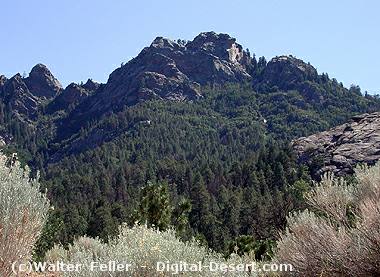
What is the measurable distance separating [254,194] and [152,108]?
109 m

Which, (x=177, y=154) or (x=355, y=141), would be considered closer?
(x=355, y=141)

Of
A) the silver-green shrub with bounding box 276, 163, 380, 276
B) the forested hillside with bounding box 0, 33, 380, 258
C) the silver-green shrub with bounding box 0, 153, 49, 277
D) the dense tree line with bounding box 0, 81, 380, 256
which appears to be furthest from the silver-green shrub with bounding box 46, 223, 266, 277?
the forested hillside with bounding box 0, 33, 380, 258

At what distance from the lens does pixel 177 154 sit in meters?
134

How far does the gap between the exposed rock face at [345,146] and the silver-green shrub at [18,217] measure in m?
65.9

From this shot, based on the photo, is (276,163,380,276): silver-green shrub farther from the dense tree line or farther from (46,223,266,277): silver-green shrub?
the dense tree line

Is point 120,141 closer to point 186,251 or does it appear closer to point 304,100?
point 304,100

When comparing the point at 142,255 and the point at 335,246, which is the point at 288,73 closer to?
the point at 335,246

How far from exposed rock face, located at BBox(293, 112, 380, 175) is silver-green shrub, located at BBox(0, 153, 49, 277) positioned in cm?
6585

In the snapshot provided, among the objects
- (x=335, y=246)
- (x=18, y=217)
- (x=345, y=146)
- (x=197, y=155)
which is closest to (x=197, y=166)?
(x=197, y=155)

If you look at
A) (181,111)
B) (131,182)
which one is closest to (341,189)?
(131,182)

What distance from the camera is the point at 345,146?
77875 mm

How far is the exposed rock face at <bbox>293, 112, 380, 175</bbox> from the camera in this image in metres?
71.1

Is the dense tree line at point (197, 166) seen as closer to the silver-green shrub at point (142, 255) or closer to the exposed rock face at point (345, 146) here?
the exposed rock face at point (345, 146)

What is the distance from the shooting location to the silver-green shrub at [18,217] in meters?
5.60
